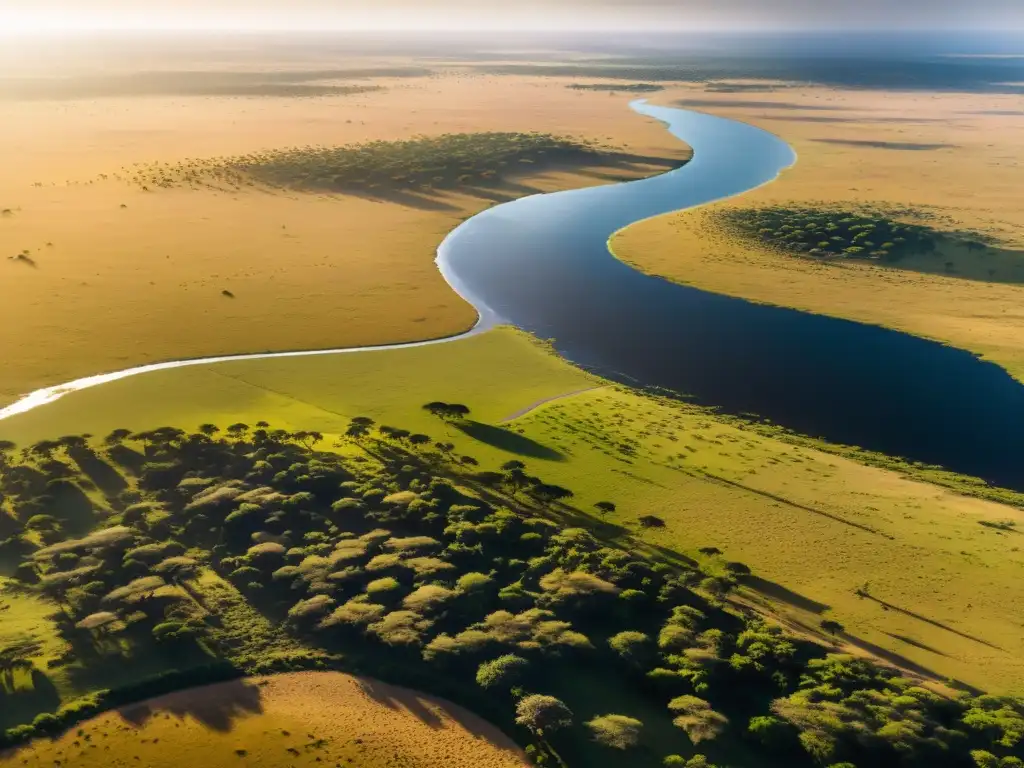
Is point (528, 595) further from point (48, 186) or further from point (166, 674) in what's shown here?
point (48, 186)

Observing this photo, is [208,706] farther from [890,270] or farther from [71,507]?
[890,270]

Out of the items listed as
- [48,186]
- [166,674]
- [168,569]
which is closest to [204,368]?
[168,569]

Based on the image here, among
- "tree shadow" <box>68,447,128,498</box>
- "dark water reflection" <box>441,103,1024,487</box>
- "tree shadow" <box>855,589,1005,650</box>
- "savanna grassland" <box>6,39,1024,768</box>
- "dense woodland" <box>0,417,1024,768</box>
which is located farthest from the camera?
"dark water reflection" <box>441,103,1024,487</box>

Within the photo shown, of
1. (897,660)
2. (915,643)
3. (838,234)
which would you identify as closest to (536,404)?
(915,643)

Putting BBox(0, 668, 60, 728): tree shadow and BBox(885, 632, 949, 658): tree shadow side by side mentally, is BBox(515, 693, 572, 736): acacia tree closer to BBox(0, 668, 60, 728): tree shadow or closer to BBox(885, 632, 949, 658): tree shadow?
BBox(885, 632, 949, 658): tree shadow

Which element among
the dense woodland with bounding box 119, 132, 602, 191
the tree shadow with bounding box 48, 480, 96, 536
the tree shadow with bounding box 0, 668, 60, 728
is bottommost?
the tree shadow with bounding box 0, 668, 60, 728

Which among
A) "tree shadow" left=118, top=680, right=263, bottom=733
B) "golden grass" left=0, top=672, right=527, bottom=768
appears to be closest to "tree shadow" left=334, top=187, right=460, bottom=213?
"tree shadow" left=118, top=680, right=263, bottom=733
